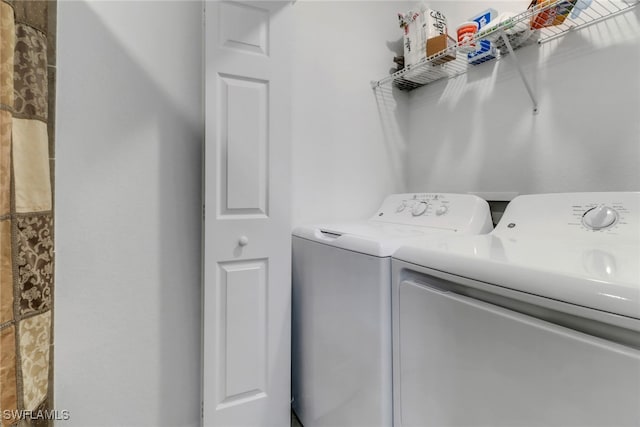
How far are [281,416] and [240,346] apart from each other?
14.7 inches

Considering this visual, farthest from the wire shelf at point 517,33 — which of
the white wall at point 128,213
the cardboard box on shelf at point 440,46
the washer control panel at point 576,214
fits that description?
the white wall at point 128,213

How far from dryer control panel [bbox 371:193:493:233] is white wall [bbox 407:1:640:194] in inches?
11.4

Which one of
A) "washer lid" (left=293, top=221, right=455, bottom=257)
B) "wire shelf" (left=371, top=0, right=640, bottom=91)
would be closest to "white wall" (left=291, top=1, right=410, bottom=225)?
"wire shelf" (left=371, top=0, right=640, bottom=91)

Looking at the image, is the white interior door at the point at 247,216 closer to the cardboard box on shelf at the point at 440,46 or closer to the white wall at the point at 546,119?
the cardboard box on shelf at the point at 440,46

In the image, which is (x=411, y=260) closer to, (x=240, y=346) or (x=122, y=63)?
(x=240, y=346)

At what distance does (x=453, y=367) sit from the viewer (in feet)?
2.26

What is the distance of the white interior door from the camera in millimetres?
1151

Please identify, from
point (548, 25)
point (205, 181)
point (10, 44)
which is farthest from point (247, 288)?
point (548, 25)

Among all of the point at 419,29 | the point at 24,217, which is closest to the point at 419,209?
the point at 419,29

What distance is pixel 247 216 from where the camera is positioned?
121 centimetres

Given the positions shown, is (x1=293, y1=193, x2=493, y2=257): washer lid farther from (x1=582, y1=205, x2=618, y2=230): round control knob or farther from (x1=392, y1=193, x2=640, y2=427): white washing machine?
(x1=582, y1=205, x2=618, y2=230): round control knob

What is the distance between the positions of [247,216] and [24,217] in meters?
0.65

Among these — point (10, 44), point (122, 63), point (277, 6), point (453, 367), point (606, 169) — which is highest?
point (277, 6)

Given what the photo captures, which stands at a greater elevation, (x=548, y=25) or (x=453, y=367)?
(x=548, y=25)
